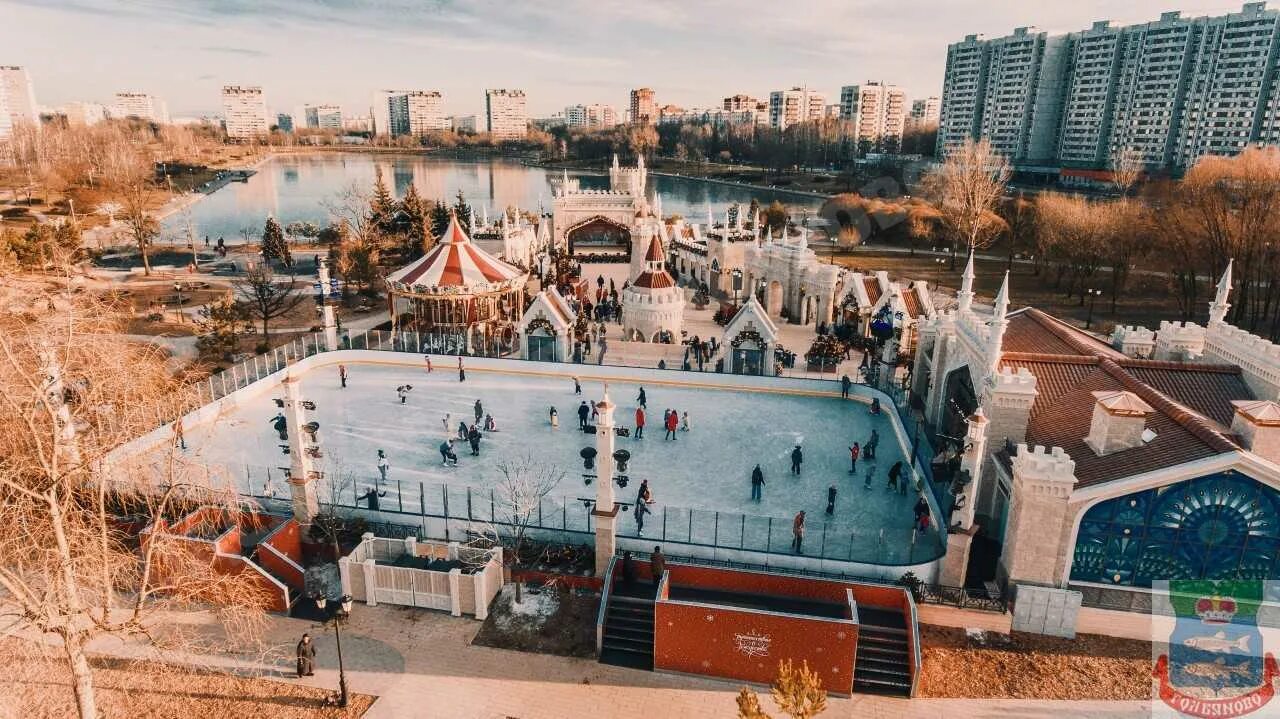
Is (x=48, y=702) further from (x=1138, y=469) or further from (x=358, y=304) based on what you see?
(x=358, y=304)

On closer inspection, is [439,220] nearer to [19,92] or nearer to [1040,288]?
[1040,288]

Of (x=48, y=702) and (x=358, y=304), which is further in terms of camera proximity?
(x=358, y=304)

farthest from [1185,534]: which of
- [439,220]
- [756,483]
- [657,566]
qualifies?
[439,220]

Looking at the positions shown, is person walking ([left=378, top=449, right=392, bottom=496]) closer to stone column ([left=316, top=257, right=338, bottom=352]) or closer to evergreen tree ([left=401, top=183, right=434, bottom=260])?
stone column ([left=316, top=257, right=338, bottom=352])

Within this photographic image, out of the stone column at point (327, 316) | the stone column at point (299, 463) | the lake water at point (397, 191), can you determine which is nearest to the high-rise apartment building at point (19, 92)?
the lake water at point (397, 191)

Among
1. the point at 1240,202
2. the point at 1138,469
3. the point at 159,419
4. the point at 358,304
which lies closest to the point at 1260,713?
the point at 1138,469

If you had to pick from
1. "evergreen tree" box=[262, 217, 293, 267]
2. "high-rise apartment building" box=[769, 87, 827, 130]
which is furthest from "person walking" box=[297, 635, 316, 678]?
"high-rise apartment building" box=[769, 87, 827, 130]
